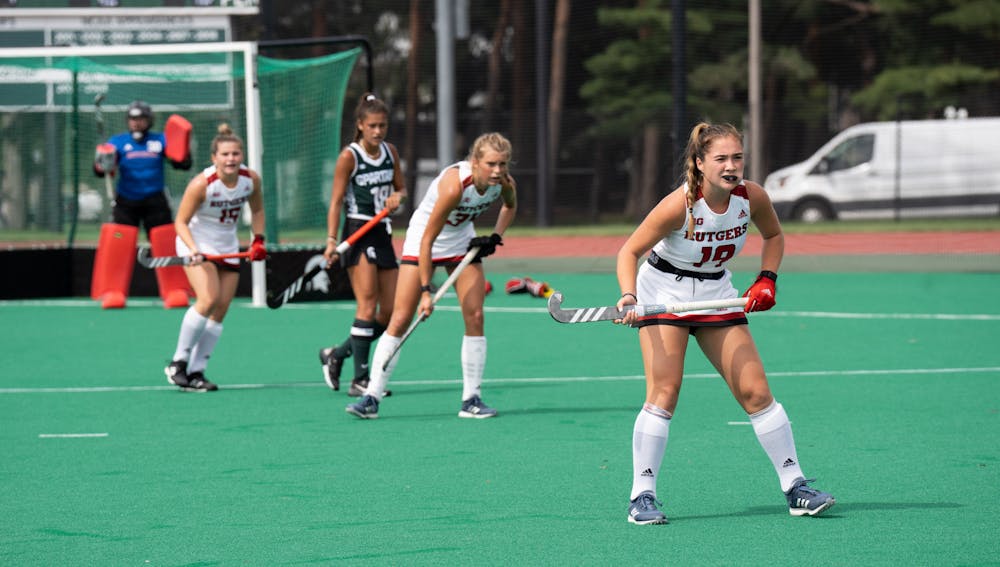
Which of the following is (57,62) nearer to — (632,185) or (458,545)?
(458,545)

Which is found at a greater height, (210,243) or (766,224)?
(766,224)

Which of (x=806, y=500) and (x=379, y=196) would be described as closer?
(x=806, y=500)

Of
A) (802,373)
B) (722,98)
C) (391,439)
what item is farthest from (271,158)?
(722,98)

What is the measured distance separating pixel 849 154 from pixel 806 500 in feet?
71.9

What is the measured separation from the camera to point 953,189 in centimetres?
2644

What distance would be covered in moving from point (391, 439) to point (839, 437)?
7.15ft

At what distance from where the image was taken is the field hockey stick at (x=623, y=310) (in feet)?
17.5

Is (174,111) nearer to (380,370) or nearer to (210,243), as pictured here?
(210,243)

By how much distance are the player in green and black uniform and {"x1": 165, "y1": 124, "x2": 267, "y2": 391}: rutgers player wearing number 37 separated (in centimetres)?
69

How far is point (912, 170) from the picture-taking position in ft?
87.1

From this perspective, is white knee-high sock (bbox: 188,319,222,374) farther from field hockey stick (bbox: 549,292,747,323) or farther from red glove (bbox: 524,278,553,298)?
field hockey stick (bbox: 549,292,747,323)

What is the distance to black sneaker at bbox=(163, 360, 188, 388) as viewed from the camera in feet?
30.6

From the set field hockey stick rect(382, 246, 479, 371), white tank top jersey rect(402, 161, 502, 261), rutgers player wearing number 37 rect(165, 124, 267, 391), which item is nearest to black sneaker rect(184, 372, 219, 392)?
rutgers player wearing number 37 rect(165, 124, 267, 391)

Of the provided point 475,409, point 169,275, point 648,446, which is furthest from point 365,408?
point 169,275
